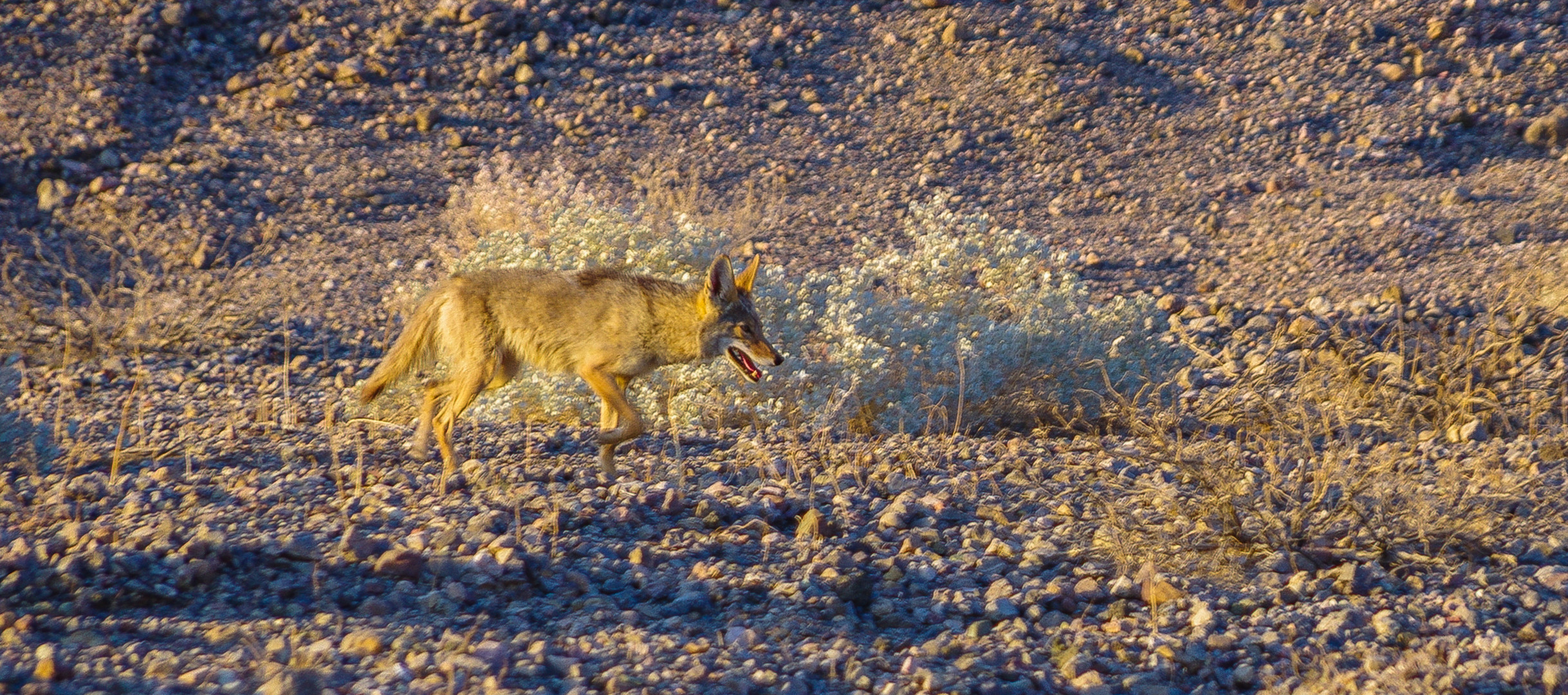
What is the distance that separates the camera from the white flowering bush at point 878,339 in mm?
6523

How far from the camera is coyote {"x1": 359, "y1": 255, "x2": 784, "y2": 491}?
5.90 metres

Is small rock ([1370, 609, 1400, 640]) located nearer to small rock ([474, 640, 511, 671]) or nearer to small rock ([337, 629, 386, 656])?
small rock ([474, 640, 511, 671])

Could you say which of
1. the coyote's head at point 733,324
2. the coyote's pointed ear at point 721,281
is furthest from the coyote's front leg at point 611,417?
the coyote's pointed ear at point 721,281

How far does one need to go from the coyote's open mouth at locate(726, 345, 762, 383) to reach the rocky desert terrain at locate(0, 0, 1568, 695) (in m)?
0.34

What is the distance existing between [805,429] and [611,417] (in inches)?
37.6

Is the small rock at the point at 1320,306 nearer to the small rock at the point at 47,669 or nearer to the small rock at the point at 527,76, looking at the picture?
the small rock at the point at 47,669

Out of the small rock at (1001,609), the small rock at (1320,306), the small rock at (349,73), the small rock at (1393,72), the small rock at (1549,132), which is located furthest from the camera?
the small rock at (349,73)

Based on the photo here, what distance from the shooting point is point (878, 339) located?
6.75m

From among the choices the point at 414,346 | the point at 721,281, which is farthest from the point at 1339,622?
the point at 414,346

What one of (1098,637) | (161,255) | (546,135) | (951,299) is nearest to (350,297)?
(161,255)

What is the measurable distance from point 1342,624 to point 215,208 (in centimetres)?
945

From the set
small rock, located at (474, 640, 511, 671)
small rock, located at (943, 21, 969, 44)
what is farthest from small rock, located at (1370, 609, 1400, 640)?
small rock, located at (943, 21, 969, 44)

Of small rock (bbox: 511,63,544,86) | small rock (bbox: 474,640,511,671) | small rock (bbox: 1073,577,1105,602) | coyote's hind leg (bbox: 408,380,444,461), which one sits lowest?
small rock (bbox: 1073,577,1105,602)

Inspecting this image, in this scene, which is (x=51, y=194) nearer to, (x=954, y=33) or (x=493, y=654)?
(x=954, y=33)
